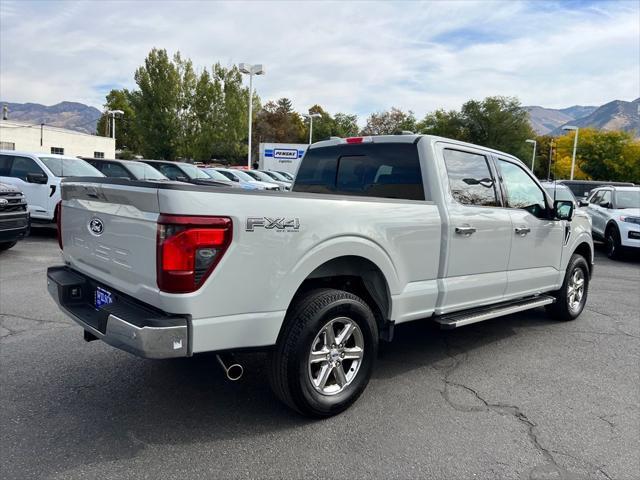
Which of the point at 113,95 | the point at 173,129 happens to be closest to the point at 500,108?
the point at 173,129

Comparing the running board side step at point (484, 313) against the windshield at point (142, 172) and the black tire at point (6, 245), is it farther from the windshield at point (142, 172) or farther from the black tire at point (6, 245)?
the windshield at point (142, 172)

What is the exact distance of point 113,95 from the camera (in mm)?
78375

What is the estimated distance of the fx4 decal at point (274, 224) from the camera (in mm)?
2824

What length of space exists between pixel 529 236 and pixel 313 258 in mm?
2833

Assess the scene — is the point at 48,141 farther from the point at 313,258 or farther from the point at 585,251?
the point at 313,258

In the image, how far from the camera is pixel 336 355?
11.2 ft

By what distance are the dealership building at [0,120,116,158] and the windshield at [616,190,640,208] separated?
3640cm

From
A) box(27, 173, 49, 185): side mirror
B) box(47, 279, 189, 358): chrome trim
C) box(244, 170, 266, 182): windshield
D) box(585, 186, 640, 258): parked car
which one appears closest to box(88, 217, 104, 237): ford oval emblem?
box(47, 279, 189, 358): chrome trim

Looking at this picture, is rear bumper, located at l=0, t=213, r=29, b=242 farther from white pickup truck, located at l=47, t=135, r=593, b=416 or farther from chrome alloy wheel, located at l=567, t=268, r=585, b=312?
chrome alloy wheel, located at l=567, t=268, r=585, b=312

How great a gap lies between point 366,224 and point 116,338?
1.72 m

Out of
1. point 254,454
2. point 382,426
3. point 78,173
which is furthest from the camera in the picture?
point 78,173

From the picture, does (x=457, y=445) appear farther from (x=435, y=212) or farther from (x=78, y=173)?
(x=78, y=173)

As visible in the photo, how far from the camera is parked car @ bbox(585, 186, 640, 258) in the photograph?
11.5 meters

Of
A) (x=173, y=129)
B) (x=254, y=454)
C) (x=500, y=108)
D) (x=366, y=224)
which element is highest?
(x=500, y=108)
